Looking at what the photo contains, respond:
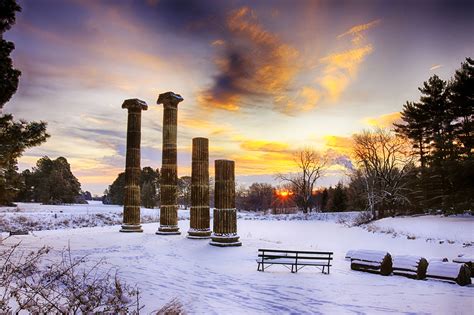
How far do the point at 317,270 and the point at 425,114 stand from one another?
95.9ft

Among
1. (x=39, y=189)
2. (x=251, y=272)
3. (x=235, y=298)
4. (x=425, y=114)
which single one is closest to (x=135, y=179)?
(x=251, y=272)

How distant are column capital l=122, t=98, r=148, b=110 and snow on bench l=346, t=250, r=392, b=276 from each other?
19.4 metres

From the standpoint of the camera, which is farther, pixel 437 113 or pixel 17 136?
pixel 437 113

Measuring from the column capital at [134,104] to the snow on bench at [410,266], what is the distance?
806 inches

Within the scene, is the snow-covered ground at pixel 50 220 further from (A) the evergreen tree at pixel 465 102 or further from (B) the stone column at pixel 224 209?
(A) the evergreen tree at pixel 465 102

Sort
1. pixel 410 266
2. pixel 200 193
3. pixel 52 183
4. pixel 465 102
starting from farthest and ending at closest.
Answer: pixel 52 183, pixel 465 102, pixel 200 193, pixel 410 266

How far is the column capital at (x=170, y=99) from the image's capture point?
24406 millimetres

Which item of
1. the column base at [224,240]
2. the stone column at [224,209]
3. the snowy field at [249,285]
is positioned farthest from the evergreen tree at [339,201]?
the column base at [224,240]

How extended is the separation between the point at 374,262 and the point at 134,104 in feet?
66.5

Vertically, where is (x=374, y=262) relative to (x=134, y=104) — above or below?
below

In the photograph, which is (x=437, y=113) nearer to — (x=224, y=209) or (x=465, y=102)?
(x=465, y=102)

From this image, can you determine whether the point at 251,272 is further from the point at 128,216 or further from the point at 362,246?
the point at 128,216

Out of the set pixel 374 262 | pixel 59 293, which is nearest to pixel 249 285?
pixel 374 262

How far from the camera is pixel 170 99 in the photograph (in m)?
24.4
